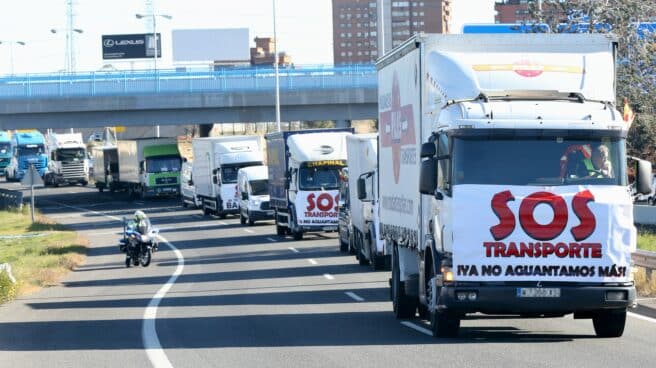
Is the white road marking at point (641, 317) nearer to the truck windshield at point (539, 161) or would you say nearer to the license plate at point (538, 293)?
the license plate at point (538, 293)

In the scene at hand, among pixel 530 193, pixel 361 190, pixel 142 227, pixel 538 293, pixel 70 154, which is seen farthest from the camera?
pixel 70 154

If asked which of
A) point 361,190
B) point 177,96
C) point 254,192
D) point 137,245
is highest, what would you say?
point 177,96

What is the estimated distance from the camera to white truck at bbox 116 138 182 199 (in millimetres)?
78562

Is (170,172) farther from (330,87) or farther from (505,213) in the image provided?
(505,213)

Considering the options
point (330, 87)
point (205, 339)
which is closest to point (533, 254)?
point (205, 339)

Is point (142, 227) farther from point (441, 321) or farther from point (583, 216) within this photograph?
point (583, 216)

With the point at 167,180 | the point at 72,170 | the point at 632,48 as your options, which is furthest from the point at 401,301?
the point at 72,170

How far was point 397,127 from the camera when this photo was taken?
64.0 ft

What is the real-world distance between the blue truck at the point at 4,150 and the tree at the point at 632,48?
93772 millimetres

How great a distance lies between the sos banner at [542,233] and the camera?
1555 cm

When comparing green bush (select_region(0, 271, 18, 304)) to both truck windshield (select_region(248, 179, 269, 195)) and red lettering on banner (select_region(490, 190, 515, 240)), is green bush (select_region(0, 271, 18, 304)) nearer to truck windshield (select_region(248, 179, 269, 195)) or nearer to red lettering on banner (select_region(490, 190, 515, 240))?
red lettering on banner (select_region(490, 190, 515, 240))

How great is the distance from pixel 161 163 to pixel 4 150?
47.0 metres

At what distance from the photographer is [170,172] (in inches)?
3135

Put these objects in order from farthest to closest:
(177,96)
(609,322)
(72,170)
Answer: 1. (72,170)
2. (177,96)
3. (609,322)
